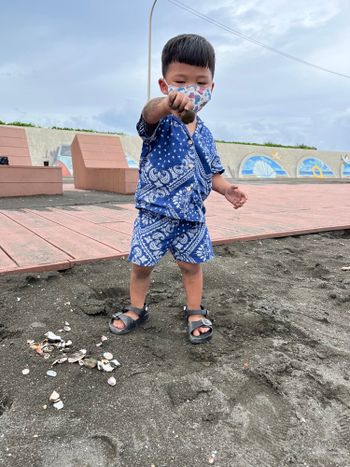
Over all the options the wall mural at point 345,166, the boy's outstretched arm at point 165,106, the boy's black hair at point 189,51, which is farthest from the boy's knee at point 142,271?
the wall mural at point 345,166

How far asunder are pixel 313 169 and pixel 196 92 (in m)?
23.8

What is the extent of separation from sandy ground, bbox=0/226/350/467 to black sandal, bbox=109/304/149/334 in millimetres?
38

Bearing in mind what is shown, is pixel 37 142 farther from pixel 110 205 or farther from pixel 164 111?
pixel 164 111

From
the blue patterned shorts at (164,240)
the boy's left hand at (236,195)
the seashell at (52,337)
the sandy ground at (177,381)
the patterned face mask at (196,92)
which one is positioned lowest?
the sandy ground at (177,381)

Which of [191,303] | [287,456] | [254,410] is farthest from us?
[191,303]

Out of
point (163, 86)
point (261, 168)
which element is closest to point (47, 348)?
point (163, 86)

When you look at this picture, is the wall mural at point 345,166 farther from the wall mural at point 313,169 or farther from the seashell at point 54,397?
the seashell at point 54,397

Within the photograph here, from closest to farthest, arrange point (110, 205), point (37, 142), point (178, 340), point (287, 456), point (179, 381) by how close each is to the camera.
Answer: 1. point (287, 456)
2. point (179, 381)
3. point (178, 340)
4. point (110, 205)
5. point (37, 142)

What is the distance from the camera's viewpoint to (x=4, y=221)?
436 cm

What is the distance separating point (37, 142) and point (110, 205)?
435 inches

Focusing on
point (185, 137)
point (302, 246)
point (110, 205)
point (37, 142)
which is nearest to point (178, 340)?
point (185, 137)

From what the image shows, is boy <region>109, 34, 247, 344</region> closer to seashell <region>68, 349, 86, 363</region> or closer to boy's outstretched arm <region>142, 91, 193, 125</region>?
boy's outstretched arm <region>142, 91, 193, 125</region>

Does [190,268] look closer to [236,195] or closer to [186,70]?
[236,195]

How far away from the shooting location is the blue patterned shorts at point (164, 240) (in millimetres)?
1826
